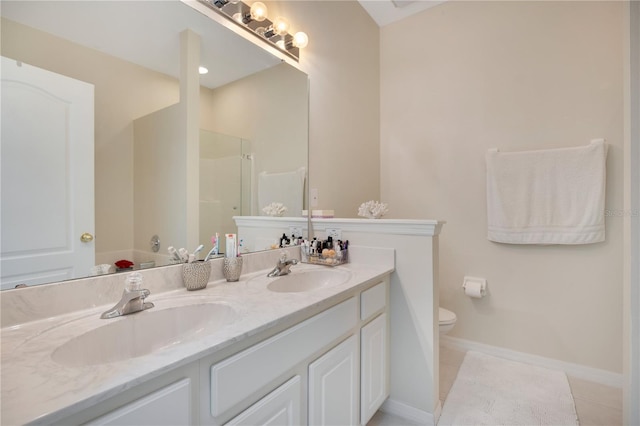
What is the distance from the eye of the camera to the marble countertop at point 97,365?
0.49 m

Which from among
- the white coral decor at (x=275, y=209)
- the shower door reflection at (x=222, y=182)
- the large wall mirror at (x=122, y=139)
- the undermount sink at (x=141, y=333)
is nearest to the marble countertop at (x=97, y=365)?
the undermount sink at (x=141, y=333)

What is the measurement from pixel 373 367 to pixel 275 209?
3.39 ft

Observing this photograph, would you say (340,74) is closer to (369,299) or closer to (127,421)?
(369,299)

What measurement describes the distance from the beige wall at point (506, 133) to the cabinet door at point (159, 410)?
2.37 meters

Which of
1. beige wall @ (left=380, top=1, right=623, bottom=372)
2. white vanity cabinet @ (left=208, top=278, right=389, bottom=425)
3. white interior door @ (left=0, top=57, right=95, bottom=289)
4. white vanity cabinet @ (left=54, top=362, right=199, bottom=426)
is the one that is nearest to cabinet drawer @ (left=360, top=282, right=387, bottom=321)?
white vanity cabinet @ (left=208, top=278, right=389, bottom=425)

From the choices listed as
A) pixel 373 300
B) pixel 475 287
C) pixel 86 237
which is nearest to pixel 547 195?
pixel 475 287

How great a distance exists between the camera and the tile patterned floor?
160 centimetres

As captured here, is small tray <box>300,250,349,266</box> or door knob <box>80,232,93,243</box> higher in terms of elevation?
door knob <box>80,232,93,243</box>

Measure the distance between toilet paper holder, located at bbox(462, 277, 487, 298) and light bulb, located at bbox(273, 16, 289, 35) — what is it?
231 centimetres

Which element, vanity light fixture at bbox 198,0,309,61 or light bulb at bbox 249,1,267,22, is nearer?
vanity light fixture at bbox 198,0,309,61

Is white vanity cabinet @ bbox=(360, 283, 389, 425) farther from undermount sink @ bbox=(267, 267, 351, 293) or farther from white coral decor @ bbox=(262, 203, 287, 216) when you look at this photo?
white coral decor @ bbox=(262, 203, 287, 216)

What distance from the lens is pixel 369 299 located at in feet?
4.58

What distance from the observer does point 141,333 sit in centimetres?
87

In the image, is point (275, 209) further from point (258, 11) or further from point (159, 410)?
point (159, 410)
